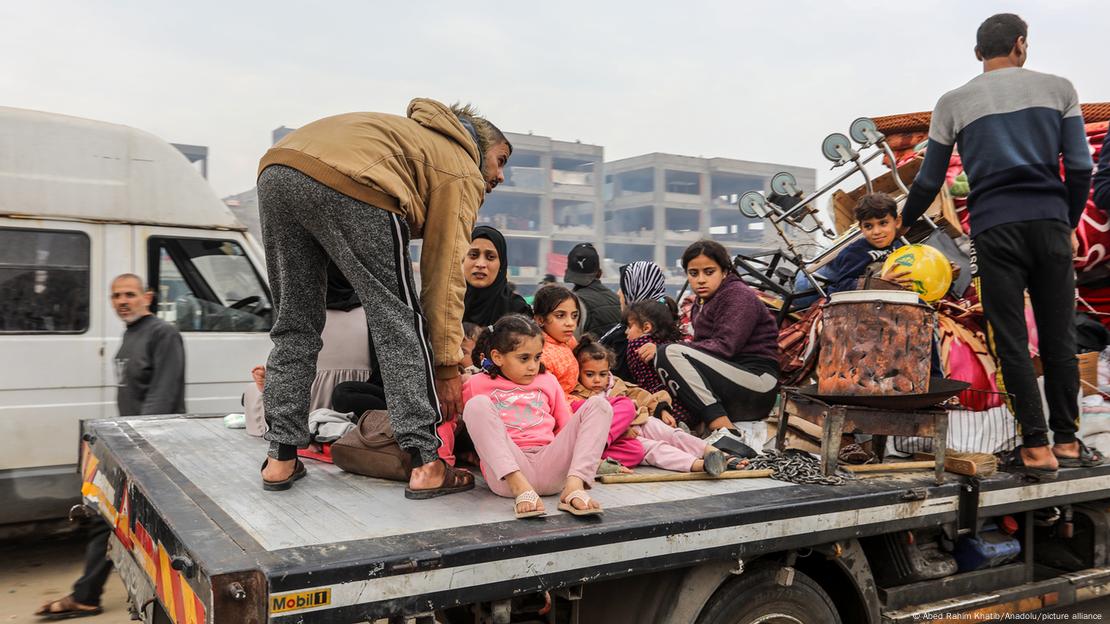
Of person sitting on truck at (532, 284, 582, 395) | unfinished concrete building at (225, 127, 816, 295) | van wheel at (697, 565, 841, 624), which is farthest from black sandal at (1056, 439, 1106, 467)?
unfinished concrete building at (225, 127, 816, 295)

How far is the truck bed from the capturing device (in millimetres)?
1854

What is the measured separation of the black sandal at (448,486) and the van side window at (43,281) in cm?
340

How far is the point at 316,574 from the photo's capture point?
1793mm

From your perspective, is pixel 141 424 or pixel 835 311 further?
pixel 141 424

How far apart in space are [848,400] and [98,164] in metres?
4.59

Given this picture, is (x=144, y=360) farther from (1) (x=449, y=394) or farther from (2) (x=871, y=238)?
(2) (x=871, y=238)

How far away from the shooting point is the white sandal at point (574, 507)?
230 cm

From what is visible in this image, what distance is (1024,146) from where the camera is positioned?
3379mm

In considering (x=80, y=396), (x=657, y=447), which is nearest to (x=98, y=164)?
(x=80, y=396)

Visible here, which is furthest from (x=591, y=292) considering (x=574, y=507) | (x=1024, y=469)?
(x=574, y=507)

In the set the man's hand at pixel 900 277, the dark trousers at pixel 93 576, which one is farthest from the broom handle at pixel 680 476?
the dark trousers at pixel 93 576

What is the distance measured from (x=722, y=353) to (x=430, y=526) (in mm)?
2327

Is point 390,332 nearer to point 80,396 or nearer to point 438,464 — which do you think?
point 438,464

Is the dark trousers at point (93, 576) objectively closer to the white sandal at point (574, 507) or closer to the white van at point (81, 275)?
the white van at point (81, 275)
